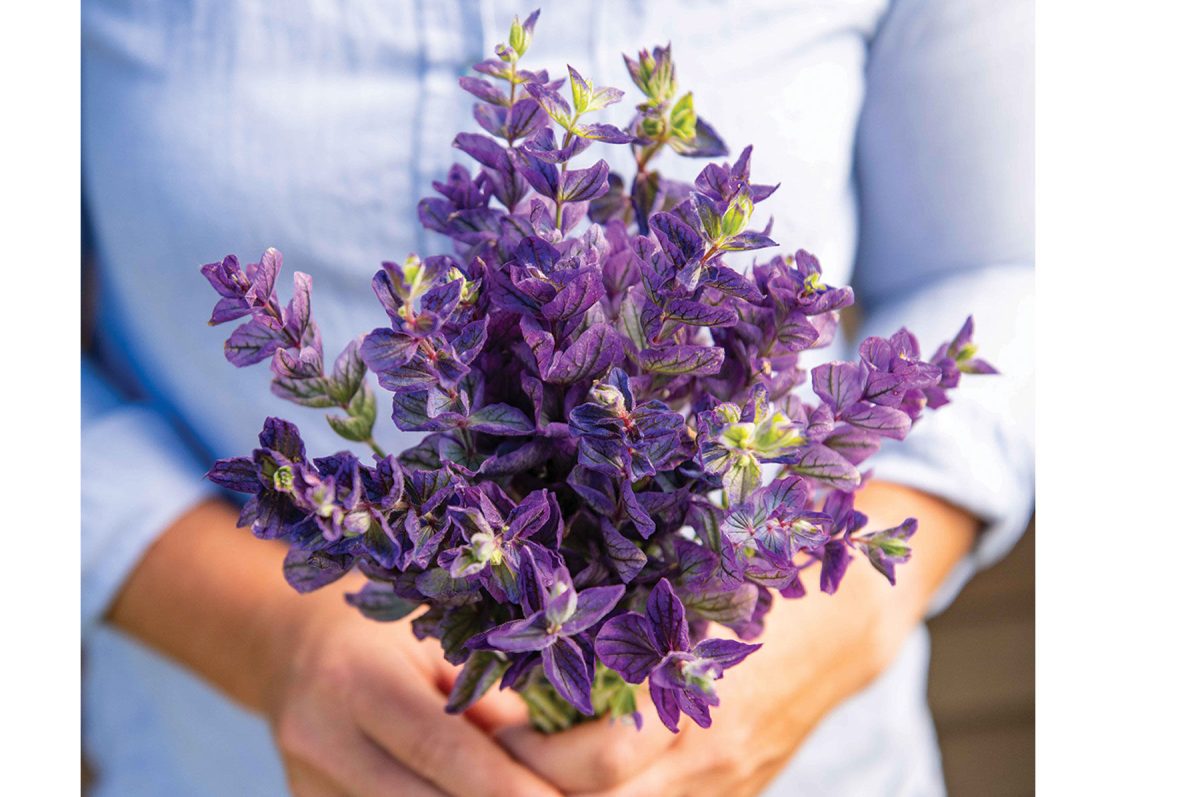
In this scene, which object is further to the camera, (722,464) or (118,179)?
(118,179)

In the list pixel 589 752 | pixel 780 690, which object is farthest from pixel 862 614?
pixel 589 752

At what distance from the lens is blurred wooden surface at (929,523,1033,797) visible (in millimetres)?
912

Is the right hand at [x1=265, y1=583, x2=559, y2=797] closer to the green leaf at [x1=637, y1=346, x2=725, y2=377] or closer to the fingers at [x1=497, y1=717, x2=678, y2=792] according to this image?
the fingers at [x1=497, y1=717, x2=678, y2=792]

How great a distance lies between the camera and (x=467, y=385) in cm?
28

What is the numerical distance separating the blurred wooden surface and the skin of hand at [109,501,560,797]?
624 mm

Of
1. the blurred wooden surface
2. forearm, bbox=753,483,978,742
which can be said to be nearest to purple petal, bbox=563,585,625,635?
forearm, bbox=753,483,978,742

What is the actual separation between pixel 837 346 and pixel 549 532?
395 millimetres

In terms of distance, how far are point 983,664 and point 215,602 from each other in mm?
834

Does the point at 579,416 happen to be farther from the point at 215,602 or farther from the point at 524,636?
the point at 215,602

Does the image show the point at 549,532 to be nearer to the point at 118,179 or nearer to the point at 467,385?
the point at 467,385

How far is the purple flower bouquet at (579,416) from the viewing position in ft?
0.83
